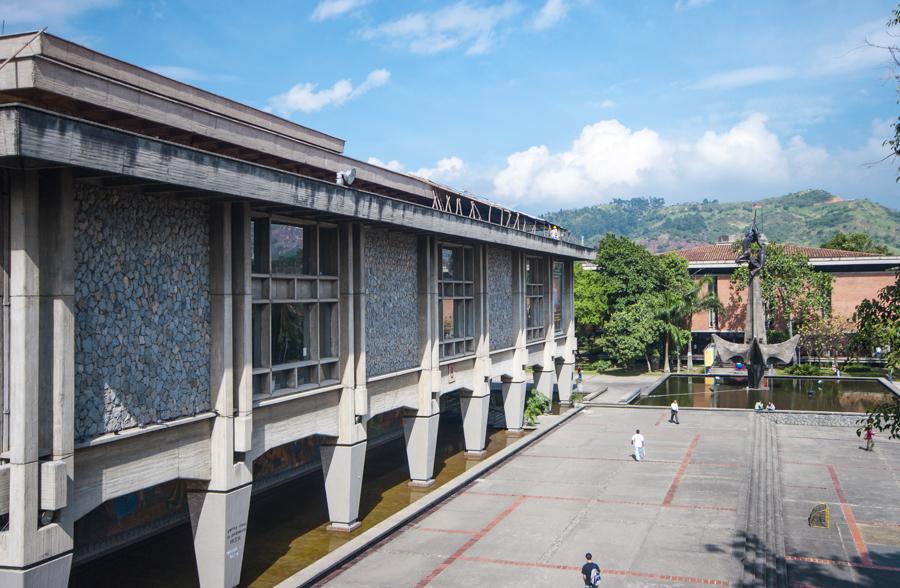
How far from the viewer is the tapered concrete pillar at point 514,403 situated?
3712 centimetres

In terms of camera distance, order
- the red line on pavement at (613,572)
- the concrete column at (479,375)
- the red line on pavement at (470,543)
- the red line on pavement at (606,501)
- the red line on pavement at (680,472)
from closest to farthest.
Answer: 1. the red line on pavement at (613,572)
2. the red line on pavement at (470,543)
3. the red line on pavement at (606,501)
4. the red line on pavement at (680,472)
5. the concrete column at (479,375)

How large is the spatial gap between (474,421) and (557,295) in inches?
595

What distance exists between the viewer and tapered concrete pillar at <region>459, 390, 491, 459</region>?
3222cm

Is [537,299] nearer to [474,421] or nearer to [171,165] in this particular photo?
[474,421]

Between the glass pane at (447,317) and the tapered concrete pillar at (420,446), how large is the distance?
385cm

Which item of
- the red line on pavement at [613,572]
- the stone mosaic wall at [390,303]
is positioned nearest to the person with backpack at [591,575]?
the red line on pavement at [613,572]

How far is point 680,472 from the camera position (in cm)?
2836

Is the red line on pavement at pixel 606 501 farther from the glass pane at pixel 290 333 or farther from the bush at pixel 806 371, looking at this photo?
the bush at pixel 806 371

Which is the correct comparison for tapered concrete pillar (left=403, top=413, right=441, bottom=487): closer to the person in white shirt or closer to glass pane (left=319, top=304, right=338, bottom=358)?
glass pane (left=319, top=304, right=338, bottom=358)

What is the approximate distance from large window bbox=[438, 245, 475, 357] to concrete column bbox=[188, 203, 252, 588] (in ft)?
41.9

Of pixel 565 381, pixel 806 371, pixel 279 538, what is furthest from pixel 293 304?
pixel 806 371

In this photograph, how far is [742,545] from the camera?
784 inches

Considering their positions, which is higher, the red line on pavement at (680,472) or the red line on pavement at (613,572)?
the red line on pavement at (680,472)

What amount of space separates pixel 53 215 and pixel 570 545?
1468 centimetres
